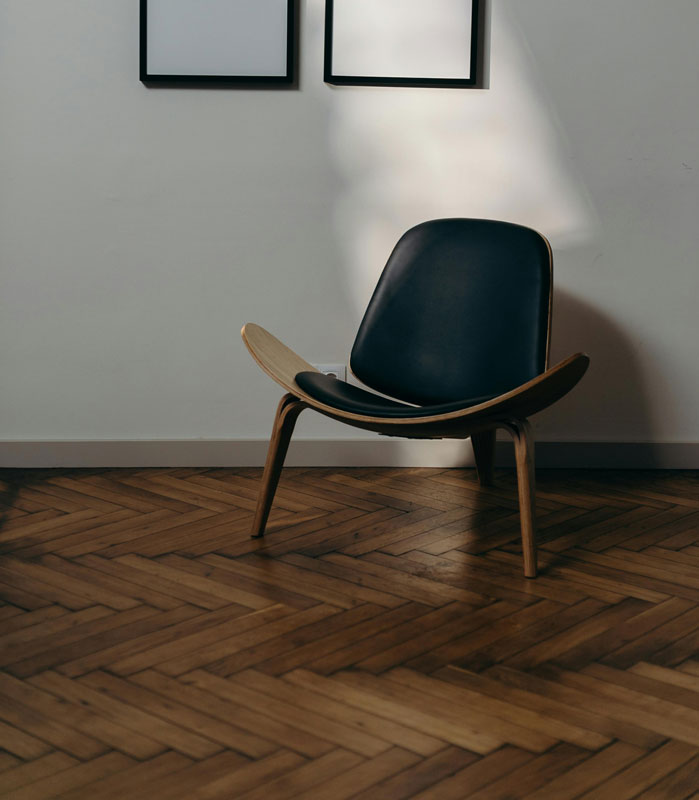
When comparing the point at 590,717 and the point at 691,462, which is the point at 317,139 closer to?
the point at 691,462

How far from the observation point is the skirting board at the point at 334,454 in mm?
3172

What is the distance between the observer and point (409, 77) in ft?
10.00

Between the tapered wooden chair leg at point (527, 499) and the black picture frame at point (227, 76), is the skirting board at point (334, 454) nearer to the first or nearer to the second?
the tapered wooden chair leg at point (527, 499)

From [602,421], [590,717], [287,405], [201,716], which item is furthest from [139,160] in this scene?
[590,717]

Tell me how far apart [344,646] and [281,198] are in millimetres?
1661

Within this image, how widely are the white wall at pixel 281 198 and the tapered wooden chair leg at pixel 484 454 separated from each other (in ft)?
1.59

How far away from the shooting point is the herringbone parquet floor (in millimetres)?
1462

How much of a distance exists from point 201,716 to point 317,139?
6.54 ft

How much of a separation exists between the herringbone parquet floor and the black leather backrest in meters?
0.39

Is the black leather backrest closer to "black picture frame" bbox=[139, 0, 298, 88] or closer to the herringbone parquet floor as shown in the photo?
the herringbone parquet floor

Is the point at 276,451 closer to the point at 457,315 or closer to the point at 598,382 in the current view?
the point at 457,315

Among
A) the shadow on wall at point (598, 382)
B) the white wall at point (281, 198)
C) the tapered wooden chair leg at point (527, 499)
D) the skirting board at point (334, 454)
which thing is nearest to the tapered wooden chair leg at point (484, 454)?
the skirting board at point (334, 454)

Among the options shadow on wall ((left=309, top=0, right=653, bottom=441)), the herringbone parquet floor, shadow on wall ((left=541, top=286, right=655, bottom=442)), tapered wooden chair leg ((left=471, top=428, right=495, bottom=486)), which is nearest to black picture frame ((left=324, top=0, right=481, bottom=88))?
shadow on wall ((left=309, top=0, right=653, bottom=441))

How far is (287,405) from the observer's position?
97.1 inches
